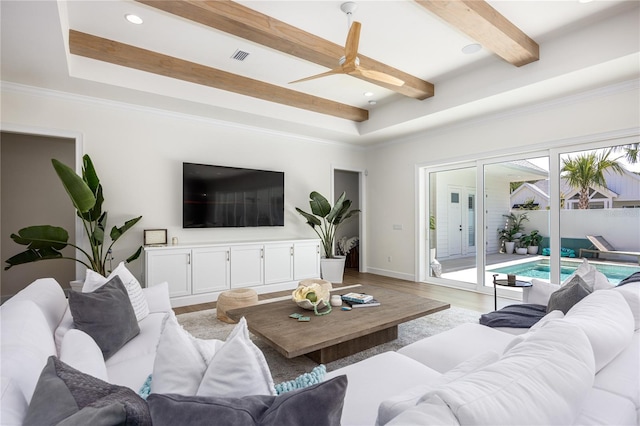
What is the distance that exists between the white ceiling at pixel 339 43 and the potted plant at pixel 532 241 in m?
1.84

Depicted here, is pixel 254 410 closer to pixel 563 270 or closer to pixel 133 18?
pixel 133 18

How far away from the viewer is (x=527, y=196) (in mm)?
4527

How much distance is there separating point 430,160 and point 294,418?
546 centimetres

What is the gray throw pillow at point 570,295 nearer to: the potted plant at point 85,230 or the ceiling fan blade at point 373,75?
the ceiling fan blade at point 373,75

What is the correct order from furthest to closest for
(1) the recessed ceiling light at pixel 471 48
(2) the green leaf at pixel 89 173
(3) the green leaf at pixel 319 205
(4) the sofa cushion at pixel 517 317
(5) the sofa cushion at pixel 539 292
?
(3) the green leaf at pixel 319 205, (2) the green leaf at pixel 89 173, (1) the recessed ceiling light at pixel 471 48, (5) the sofa cushion at pixel 539 292, (4) the sofa cushion at pixel 517 317

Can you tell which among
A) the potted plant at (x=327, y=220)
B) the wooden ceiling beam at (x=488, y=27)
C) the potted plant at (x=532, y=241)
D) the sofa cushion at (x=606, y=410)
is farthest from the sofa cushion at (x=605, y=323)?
the potted plant at (x=327, y=220)

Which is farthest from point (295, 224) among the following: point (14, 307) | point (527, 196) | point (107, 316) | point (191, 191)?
point (14, 307)

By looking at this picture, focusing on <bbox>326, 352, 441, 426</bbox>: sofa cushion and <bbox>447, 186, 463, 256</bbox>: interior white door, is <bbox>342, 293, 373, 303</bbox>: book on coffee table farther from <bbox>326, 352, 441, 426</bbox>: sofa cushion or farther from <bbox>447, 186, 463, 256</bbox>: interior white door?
<bbox>447, 186, 463, 256</bbox>: interior white door

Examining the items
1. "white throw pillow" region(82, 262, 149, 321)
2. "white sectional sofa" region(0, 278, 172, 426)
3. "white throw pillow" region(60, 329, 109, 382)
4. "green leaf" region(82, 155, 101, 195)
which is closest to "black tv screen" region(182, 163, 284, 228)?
"green leaf" region(82, 155, 101, 195)

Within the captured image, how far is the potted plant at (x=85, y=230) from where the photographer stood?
10.6ft

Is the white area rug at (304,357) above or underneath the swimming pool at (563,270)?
underneath

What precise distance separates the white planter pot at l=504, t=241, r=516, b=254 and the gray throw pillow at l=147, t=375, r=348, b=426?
4.93 meters

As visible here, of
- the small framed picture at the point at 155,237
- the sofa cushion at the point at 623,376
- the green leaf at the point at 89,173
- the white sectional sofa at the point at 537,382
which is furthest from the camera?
the small framed picture at the point at 155,237

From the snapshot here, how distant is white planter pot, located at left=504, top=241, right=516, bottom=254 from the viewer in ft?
15.6
